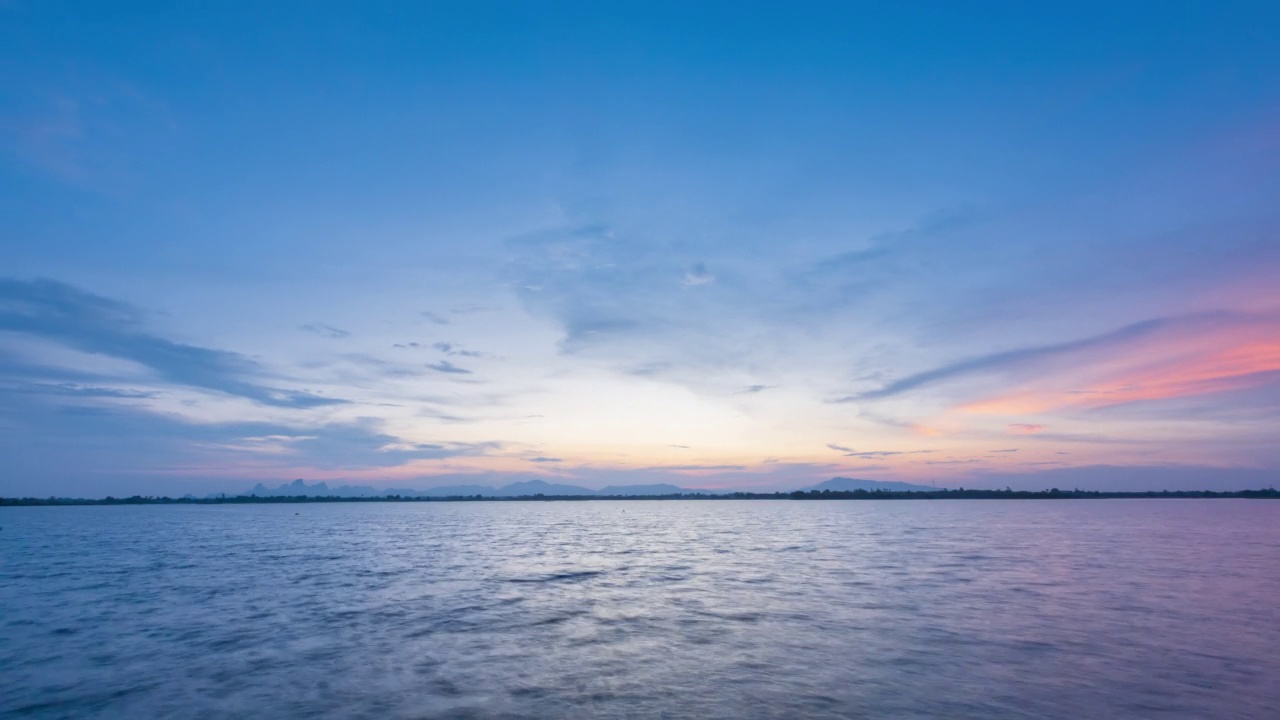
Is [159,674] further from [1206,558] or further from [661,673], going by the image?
[1206,558]

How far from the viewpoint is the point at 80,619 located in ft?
83.2

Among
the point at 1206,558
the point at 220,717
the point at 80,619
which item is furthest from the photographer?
the point at 1206,558

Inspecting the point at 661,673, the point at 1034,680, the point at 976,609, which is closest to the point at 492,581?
the point at 661,673

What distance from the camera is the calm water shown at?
47.8 ft

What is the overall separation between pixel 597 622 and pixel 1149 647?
17.3 meters

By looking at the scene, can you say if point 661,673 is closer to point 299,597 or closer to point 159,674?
point 159,674

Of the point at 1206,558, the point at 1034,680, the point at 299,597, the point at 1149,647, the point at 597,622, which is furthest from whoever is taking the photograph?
the point at 1206,558

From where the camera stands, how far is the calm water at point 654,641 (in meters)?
14.6

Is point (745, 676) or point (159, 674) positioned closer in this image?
point (745, 676)

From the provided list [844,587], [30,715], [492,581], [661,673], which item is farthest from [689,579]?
[30,715]

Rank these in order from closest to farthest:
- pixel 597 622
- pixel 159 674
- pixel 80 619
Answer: pixel 159 674 < pixel 597 622 < pixel 80 619

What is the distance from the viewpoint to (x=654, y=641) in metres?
20.2

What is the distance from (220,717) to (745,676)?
1210 centimetres

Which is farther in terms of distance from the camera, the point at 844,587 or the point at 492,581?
the point at 492,581
